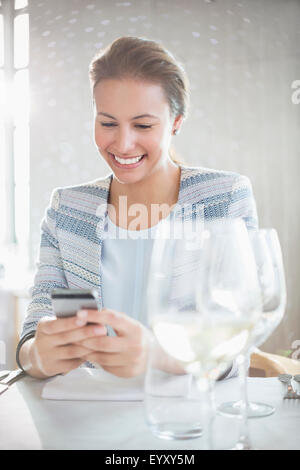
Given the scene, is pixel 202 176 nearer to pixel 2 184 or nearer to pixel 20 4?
pixel 2 184

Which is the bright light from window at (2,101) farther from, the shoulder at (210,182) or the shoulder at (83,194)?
the shoulder at (210,182)

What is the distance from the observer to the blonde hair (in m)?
1.08

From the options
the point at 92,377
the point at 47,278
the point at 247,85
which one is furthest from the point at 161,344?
the point at 247,85

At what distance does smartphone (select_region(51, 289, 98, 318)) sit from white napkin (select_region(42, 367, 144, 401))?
0.11 metres

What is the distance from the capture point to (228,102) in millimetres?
2904

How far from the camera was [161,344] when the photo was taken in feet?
1.31

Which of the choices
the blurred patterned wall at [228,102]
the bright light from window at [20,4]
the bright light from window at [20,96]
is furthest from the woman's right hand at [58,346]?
the bright light from window at [20,4]

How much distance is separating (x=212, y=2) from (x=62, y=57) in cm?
96

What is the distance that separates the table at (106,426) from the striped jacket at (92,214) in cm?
48

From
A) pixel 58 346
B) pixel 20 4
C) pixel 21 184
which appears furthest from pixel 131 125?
pixel 20 4

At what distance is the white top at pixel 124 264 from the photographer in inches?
44.9

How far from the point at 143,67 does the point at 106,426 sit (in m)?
0.79

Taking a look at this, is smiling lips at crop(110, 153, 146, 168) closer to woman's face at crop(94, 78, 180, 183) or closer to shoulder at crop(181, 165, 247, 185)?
woman's face at crop(94, 78, 180, 183)

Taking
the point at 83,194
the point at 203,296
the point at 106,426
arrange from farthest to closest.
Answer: the point at 83,194
the point at 106,426
the point at 203,296
